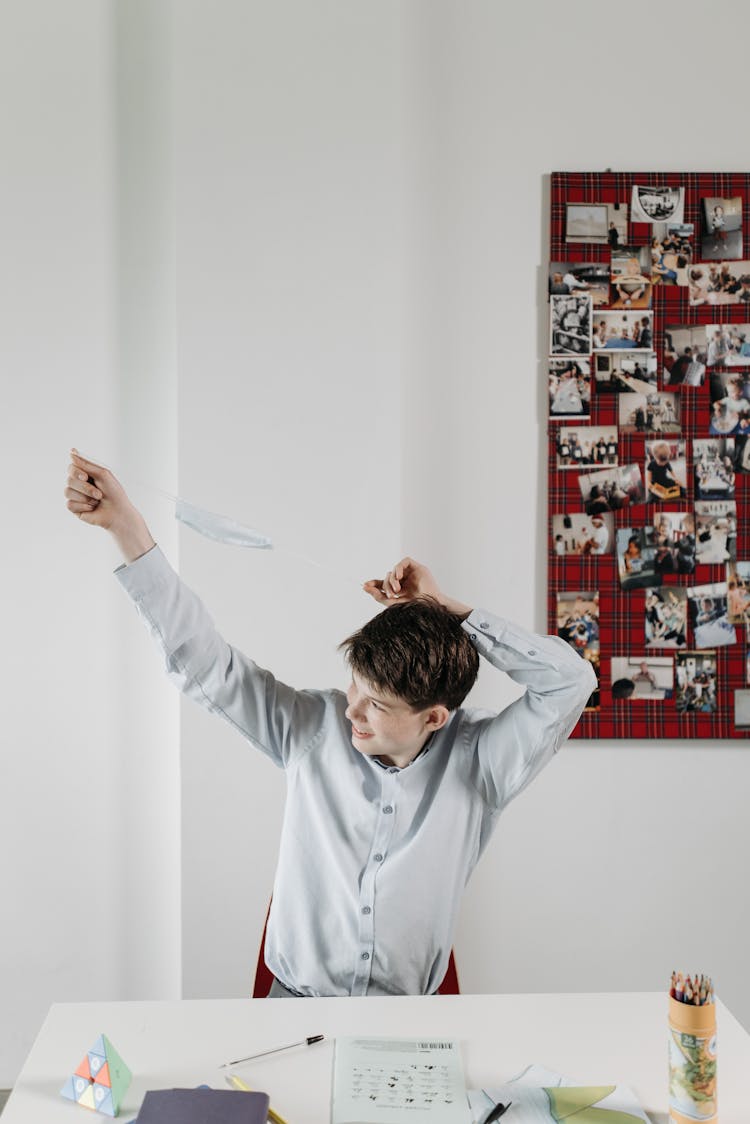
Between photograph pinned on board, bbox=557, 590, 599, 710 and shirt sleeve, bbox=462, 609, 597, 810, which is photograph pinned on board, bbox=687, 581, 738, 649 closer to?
photograph pinned on board, bbox=557, 590, 599, 710

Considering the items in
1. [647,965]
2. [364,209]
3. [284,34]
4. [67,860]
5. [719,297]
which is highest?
[284,34]

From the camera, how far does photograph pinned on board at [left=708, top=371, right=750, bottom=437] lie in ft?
8.39

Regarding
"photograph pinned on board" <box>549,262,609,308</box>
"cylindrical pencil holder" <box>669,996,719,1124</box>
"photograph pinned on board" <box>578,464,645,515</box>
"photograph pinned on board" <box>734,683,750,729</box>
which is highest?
"photograph pinned on board" <box>549,262,609,308</box>

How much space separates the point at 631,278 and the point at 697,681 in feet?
3.37

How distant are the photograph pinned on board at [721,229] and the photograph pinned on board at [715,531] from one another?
2.02 feet

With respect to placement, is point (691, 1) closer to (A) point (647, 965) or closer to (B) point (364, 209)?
(B) point (364, 209)

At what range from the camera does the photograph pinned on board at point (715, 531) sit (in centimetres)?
257

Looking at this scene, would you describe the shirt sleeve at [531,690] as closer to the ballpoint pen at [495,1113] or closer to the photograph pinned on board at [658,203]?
the ballpoint pen at [495,1113]

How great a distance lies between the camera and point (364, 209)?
2.38 meters

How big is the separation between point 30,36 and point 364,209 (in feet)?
3.01

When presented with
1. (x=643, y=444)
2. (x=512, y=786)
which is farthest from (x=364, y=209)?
(x=512, y=786)

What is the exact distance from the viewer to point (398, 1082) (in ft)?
4.10

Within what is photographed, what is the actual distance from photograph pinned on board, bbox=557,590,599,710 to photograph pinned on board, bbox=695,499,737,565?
0.29 m

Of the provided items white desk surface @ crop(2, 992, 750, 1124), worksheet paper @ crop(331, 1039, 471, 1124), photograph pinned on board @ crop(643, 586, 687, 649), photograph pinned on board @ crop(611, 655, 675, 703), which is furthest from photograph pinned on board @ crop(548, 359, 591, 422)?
worksheet paper @ crop(331, 1039, 471, 1124)
